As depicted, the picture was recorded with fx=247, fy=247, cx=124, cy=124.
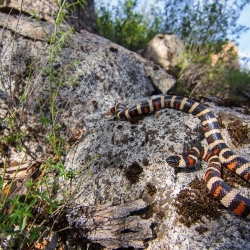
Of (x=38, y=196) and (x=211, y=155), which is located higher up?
(x=211, y=155)

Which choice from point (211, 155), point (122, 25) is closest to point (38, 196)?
point (211, 155)

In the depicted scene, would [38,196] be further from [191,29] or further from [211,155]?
[191,29]

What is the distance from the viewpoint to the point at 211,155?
3.73m

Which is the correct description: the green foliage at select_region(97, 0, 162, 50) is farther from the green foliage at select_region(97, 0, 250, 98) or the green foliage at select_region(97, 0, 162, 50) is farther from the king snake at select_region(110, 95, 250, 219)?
the king snake at select_region(110, 95, 250, 219)

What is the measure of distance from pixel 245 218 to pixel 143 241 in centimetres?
118

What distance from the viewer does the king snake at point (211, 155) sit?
2.88 m

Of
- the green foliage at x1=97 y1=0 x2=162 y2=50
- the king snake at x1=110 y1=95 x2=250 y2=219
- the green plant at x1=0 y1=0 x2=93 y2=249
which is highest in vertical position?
the green foliage at x1=97 y1=0 x2=162 y2=50

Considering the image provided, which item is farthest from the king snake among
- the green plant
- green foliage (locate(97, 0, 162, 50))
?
green foliage (locate(97, 0, 162, 50))

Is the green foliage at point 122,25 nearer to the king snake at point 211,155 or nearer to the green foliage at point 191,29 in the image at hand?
the green foliage at point 191,29

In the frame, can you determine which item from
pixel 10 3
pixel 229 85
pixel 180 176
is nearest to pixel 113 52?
pixel 10 3

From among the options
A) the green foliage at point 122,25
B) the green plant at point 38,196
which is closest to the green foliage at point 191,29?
the green foliage at point 122,25

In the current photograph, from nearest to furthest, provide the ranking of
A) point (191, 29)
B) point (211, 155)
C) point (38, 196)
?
point (38, 196) → point (211, 155) → point (191, 29)

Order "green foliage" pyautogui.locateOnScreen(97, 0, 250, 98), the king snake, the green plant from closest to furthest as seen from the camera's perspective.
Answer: the green plant
the king snake
"green foliage" pyautogui.locateOnScreen(97, 0, 250, 98)

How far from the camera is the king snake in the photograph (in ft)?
9.45
